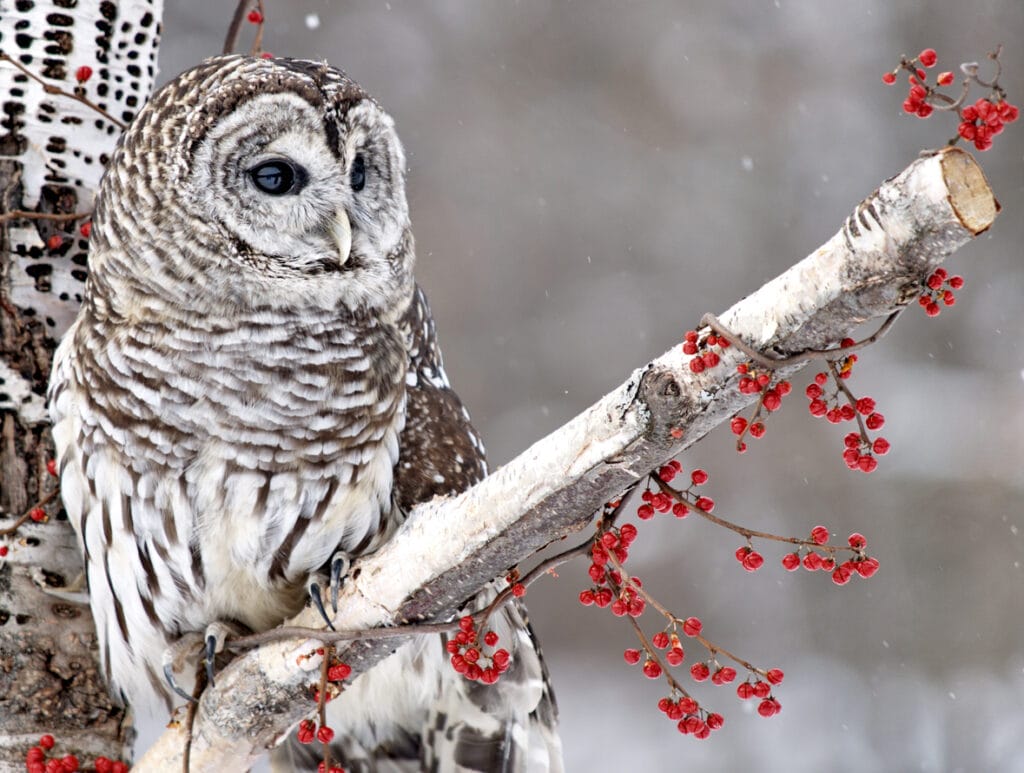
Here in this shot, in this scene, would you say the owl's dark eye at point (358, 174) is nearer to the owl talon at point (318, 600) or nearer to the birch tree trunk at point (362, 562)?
the birch tree trunk at point (362, 562)

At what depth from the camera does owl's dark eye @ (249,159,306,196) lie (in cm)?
215

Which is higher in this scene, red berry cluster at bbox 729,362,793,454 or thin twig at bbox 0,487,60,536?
red berry cluster at bbox 729,362,793,454

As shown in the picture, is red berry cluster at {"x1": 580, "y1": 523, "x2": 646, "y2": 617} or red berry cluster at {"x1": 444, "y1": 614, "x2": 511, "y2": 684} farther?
red berry cluster at {"x1": 444, "y1": 614, "x2": 511, "y2": 684}

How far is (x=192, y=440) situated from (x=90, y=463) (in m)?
0.22

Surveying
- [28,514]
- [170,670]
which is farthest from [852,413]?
[28,514]

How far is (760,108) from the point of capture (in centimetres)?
593

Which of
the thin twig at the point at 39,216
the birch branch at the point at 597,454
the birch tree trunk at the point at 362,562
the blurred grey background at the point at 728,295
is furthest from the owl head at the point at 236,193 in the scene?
the blurred grey background at the point at 728,295

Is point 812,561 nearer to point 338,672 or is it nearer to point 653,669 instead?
point 653,669

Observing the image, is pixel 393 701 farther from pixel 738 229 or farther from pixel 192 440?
pixel 738 229

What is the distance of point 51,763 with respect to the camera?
2.22 metres

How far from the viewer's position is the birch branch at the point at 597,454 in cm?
128

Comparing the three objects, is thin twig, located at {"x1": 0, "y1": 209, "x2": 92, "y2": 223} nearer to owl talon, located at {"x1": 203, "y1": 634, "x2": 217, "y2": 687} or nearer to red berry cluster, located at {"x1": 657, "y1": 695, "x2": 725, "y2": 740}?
owl talon, located at {"x1": 203, "y1": 634, "x2": 217, "y2": 687}

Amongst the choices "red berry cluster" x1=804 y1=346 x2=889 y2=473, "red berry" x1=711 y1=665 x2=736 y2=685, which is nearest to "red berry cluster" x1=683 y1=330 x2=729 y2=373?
"red berry cluster" x1=804 y1=346 x2=889 y2=473

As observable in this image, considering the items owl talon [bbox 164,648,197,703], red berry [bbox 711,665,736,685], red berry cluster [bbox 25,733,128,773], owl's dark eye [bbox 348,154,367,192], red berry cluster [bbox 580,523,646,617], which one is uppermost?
owl's dark eye [bbox 348,154,367,192]
